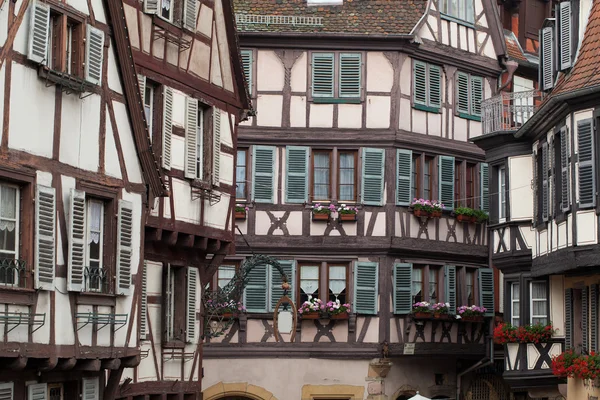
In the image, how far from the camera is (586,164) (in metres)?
26.3

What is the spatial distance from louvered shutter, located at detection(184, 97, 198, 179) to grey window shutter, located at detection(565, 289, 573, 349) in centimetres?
883

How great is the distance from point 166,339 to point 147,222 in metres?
2.52

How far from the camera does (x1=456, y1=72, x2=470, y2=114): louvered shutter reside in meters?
36.8

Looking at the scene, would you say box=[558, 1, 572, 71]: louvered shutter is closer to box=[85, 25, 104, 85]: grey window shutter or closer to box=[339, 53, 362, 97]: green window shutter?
box=[339, 53, 362, 97]: green window shutter

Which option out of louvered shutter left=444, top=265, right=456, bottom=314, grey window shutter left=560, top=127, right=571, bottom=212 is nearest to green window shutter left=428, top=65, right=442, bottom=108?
louvered shutter left=444, top=265, right=456, bottom=314

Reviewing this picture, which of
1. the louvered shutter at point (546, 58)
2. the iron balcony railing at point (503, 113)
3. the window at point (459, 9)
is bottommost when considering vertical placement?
the iron balcony railing at point (503, 113)

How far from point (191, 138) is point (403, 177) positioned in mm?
11381

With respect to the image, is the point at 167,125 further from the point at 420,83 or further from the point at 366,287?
the point at 420,83

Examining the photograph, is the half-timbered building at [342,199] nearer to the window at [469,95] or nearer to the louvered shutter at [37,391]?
the window at [469,95]

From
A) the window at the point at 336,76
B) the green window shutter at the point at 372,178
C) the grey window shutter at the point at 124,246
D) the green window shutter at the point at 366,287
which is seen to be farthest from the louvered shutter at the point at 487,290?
the grey window shutter at the point at 124,246

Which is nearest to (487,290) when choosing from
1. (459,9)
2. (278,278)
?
(278,278)

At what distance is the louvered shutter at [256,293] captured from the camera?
3444 cm

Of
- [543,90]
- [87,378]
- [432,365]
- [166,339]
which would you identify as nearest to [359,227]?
[432,365]

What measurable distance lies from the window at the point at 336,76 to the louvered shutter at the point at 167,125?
11506 millimetres
